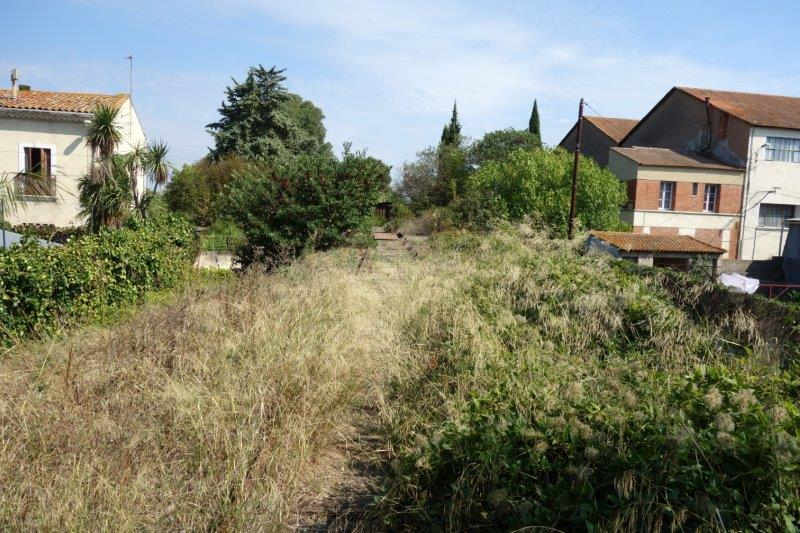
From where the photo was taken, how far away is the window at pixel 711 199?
30547mm

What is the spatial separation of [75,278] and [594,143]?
3612 cm

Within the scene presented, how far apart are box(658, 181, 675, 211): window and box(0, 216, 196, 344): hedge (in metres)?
26.4

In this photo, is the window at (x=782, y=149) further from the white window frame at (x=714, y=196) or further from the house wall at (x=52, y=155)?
the house wall at (x=52, y=155)

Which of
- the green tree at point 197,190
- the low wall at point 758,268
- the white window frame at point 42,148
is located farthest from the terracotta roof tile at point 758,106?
the white window frame at point 42,148

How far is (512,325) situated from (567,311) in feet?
2.29

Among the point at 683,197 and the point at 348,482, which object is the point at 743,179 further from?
the point at 348,482

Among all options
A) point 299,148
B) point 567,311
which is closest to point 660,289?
point 567,311

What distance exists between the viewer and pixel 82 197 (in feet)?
51.9

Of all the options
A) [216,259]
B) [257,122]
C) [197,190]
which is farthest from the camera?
[257,122]

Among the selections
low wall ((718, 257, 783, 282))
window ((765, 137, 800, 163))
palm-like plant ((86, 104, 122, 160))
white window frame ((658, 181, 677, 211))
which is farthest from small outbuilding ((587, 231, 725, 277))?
palm-like plant ((86, 104, 122, 160))

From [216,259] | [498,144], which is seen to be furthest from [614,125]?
[216,259]

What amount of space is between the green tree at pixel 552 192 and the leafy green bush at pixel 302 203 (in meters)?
13.0

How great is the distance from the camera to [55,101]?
21203mm

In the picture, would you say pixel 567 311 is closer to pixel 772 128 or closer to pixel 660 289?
pixel 660 289
